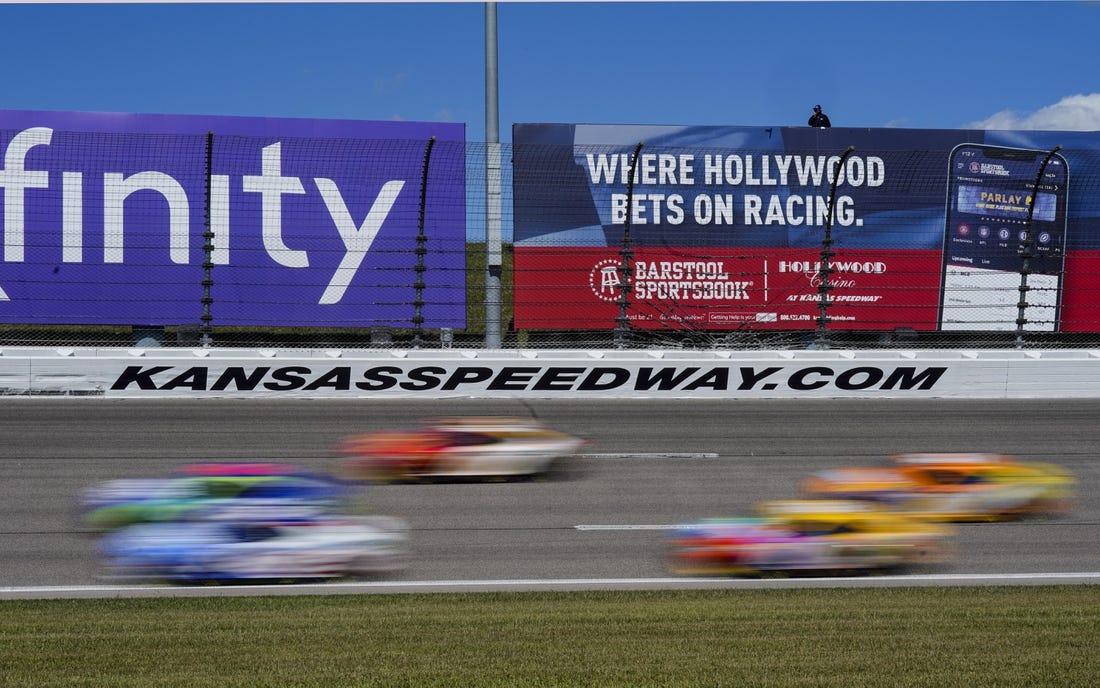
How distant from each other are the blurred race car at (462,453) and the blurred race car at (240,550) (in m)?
2.37

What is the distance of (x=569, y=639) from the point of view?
18.4 feet

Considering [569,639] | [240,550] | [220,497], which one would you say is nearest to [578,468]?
[220,497]

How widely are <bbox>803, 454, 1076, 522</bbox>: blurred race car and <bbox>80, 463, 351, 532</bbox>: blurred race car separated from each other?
11.5 feet

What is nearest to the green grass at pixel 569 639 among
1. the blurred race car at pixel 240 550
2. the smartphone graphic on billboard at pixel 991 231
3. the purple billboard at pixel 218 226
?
the blurred race car at pixel 240 550

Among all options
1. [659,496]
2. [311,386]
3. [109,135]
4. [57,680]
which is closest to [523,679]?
[57,680]

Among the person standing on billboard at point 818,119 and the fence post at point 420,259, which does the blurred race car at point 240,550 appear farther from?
the person standing on billboard at point 818,119

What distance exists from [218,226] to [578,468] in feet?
25.9

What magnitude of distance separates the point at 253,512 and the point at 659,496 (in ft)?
11.6

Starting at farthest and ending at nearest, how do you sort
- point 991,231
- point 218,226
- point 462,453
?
point 991,231
point 218,226
point 462,453

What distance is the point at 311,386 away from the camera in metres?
12.9

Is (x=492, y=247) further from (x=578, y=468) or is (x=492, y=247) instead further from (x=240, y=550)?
(x=240, y=550)

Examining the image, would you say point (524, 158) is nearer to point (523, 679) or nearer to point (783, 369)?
point (783, 369)

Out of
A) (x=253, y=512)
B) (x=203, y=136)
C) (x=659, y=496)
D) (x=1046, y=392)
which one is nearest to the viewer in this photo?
(x=253, y=512)

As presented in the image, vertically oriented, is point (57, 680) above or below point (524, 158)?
below
